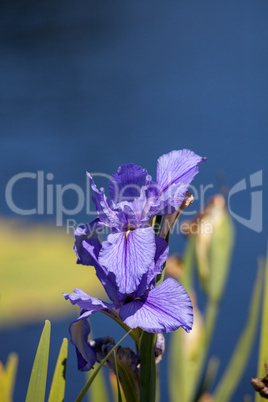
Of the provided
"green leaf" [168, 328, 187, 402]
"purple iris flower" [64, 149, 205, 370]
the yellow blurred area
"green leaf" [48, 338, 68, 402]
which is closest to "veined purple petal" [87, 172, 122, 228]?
"purple iris flower" [64, 149, 205, 370]

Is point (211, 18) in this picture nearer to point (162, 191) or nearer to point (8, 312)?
point (8, 312)

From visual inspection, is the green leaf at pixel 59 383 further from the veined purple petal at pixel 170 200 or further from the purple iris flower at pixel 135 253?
the veined purple petal at pixel 170 200

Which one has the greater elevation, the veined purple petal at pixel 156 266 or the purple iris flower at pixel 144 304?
the veined purple petal at pixel 156 266

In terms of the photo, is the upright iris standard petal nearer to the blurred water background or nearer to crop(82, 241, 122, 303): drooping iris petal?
crop(82, 241, 122, 303): drooping iris petal

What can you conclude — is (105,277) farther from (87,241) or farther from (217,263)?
(217,263)

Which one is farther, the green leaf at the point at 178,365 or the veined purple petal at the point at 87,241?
the green leaf at the point at 178,365

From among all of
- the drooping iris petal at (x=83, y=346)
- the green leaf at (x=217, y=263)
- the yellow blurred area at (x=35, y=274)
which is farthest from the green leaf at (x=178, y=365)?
the yellow blurred area at (x=35, y=274)

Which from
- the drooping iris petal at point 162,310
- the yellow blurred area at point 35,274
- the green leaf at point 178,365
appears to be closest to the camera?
the drooping iris petal at point 162,310
